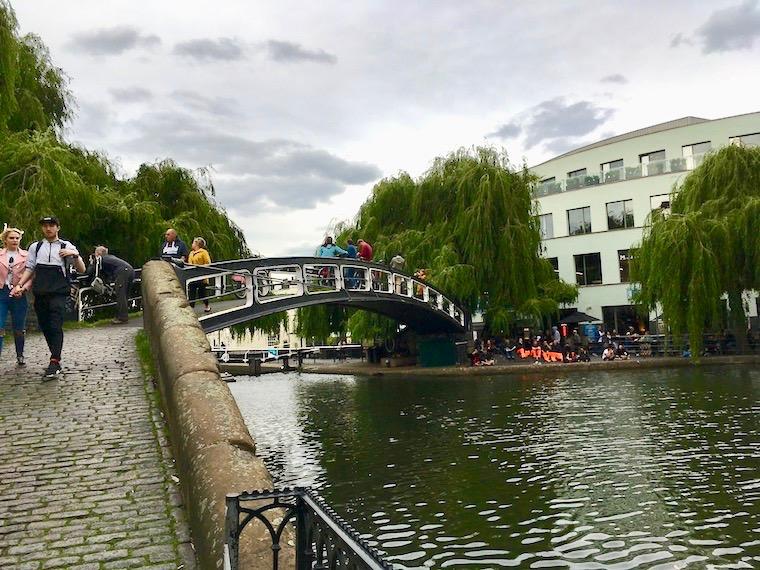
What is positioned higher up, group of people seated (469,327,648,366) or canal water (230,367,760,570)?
group of people seated (469,327,648,366)

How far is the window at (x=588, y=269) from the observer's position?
128 ft

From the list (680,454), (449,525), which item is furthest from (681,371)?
(449,525)

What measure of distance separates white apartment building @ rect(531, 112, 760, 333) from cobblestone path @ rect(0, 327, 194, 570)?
3242cm

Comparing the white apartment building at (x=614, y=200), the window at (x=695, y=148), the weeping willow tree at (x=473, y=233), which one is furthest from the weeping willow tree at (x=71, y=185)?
the window at (x=695, y=148)

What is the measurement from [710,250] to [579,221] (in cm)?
1677

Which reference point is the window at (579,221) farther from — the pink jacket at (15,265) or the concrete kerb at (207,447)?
the concrete kerb at (207,447)

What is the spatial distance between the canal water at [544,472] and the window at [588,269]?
784 inches

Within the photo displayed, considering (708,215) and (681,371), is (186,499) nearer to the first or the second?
(681,371)

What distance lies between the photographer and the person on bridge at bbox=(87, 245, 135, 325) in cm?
1484

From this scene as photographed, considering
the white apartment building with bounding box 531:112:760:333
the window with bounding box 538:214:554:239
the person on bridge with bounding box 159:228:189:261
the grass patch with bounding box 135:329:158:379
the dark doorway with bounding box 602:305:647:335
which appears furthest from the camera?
the window with bounding box 538:214:554:239

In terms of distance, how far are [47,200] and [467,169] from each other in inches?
627

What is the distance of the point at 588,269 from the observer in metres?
39.6

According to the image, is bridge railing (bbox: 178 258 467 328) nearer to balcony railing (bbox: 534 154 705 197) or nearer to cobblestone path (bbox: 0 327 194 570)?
cobblestone path (bbox: 0 327 194 570)

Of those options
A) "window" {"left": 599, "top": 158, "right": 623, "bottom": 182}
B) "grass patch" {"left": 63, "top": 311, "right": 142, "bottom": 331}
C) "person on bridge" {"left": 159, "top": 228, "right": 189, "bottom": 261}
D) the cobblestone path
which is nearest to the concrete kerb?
the cobblestone path
